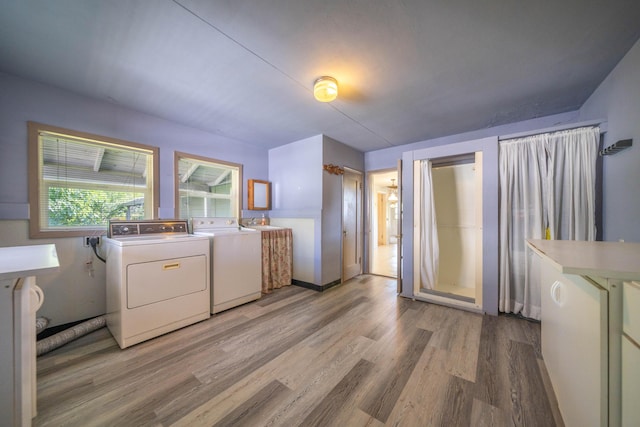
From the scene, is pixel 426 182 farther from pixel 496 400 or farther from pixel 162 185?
pixel 162 185

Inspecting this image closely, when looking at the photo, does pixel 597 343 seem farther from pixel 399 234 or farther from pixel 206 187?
pixel 206 187

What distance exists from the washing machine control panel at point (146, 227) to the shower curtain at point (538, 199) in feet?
12.8

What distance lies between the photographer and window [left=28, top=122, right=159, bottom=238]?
2.07m

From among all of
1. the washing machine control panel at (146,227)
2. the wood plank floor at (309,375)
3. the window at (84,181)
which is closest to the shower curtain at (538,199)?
the wood plank floor at (309,375)

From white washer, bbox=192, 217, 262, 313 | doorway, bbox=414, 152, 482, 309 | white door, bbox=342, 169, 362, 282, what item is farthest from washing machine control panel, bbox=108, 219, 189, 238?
doorway, bbox=414, 152, 482, 309

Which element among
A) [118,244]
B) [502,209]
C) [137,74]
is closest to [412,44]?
[502,209]

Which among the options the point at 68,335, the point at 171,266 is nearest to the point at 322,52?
the point at 171,266

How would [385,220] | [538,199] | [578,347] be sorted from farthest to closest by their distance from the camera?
[385,220] → [538,199] → [578,347]

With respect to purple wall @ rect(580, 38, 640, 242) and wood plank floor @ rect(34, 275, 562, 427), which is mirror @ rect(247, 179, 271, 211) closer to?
wood plank floor @ rect(34, 275, 562, 427)

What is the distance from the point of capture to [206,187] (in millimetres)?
3408

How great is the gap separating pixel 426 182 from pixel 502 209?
0.88 m

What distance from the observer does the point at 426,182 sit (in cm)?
291

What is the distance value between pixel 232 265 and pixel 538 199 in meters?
3.53

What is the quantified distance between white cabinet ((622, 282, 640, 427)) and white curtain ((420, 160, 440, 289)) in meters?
2.23
